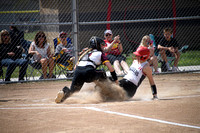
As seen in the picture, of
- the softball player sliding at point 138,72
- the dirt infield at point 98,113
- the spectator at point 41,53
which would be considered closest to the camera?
the dirt infield at point 98,113

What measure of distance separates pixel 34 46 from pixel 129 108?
5.71 meters

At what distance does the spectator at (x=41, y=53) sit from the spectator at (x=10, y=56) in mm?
411

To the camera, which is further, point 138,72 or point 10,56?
point 10,56

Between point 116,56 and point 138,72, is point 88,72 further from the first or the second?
point 116,56

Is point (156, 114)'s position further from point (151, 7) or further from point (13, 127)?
point (151, 7)

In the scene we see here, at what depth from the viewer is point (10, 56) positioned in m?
10.5

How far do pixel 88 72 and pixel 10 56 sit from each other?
494 cm

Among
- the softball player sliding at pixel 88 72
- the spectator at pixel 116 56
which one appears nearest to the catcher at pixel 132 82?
the softball player sliding at pixel 88 72

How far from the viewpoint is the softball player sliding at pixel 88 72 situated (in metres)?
6.53

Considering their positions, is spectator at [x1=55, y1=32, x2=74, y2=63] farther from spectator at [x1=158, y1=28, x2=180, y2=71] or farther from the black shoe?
the black shoe

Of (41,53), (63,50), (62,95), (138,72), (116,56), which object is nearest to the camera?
(62,95)

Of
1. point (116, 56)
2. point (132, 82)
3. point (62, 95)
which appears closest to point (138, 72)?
point (132, 82)

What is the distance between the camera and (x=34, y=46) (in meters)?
10.5

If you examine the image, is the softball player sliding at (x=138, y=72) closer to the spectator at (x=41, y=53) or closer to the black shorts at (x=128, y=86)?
the black shorts at (x=128, y=86)
